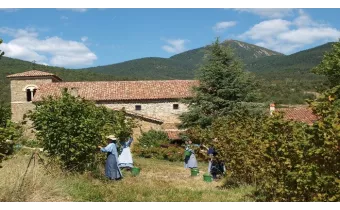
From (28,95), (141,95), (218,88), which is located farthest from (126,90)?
(218,88)

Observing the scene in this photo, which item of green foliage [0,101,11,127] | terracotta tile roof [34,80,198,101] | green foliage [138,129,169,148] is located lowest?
green foliage [138,129,169,148]

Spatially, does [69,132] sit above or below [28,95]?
below

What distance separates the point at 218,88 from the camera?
931 inches

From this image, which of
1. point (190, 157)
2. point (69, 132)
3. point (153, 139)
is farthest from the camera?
point (153, 139)

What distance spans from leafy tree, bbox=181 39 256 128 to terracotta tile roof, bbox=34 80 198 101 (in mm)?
5740

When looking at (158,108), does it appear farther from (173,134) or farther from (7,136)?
(7,136)

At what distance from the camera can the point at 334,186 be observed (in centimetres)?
484

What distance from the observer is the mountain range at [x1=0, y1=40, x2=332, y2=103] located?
5183 centimetres

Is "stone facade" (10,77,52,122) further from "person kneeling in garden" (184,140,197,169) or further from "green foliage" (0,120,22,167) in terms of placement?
"green foliage" (0,120,22,167)

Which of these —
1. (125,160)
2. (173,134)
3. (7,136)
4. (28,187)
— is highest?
(7,136)

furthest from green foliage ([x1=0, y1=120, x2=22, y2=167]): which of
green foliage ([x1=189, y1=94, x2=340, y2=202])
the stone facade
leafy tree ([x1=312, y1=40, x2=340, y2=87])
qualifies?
the stone facade

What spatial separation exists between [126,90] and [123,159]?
17.7m

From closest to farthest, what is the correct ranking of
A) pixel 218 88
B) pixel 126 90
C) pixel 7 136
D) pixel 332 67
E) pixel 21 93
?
pixel 7 136 < pixel 332 67 < pixel 218 88 < pixel 126 90 < pixel 21 93

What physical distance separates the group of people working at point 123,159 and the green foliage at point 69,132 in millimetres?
447
